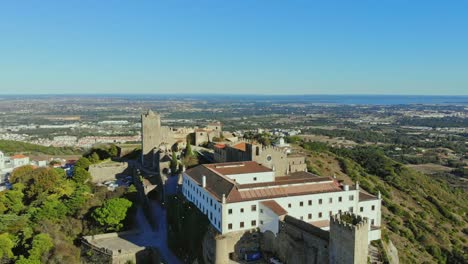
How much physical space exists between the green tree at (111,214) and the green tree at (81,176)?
13485 millimetres

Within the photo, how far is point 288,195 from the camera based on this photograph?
3738 centimetres

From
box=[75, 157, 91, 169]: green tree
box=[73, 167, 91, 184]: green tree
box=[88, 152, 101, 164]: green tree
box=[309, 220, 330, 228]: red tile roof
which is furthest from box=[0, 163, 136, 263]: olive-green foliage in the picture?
box=[309, 220, 330, 228]: red tile roof

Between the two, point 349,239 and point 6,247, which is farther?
point 6,247

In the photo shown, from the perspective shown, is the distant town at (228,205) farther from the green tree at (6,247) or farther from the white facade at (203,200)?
the green tree at (6,247)

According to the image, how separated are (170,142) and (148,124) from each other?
4.95 metres

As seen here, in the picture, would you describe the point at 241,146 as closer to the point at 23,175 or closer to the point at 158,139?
the point at 158,139

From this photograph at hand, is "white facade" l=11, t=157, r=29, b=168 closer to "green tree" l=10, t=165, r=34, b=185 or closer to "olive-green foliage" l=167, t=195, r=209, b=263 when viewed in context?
"green tree" l=10, t=165, r=34, b=185

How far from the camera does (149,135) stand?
6538cm

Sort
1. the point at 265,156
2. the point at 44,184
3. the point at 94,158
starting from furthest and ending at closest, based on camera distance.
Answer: the point at 94,158 < the point at 44,184 < the point at 265,156

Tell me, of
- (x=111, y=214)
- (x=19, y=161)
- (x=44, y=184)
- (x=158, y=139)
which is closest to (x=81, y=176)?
(x=44, y=184)

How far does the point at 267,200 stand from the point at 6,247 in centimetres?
2774

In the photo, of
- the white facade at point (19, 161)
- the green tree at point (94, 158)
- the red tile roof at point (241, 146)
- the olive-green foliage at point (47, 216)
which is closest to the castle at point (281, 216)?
the red tile roof at point (241, 146)

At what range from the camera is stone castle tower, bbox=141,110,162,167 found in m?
64.9

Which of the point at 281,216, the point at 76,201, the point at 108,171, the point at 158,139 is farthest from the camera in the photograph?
the point at 158,139
